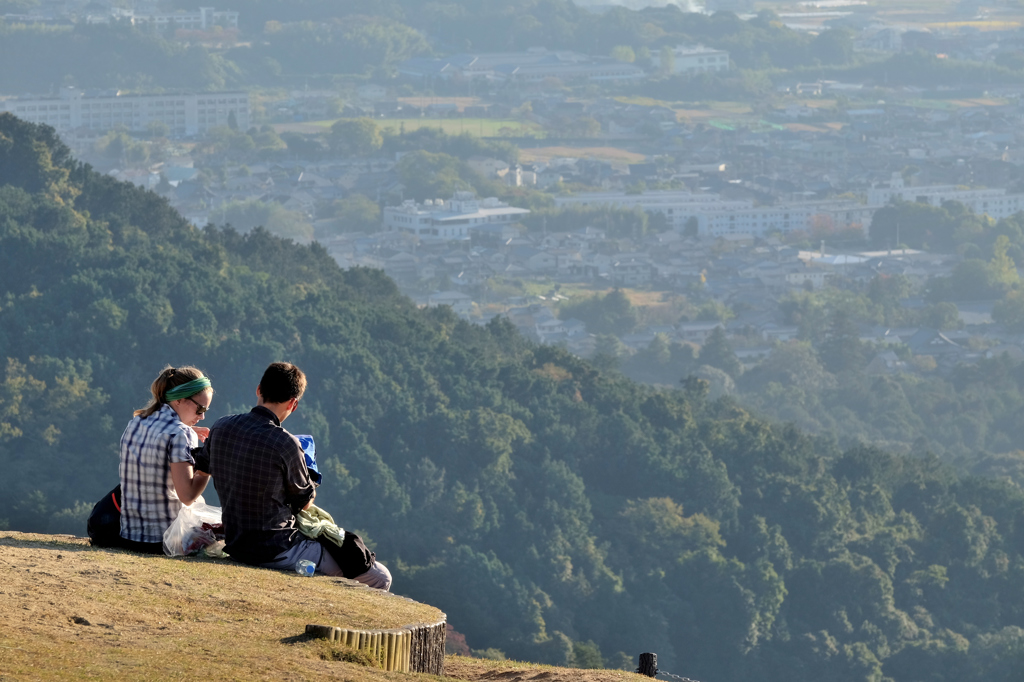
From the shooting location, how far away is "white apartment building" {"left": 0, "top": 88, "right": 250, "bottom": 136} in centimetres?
9588

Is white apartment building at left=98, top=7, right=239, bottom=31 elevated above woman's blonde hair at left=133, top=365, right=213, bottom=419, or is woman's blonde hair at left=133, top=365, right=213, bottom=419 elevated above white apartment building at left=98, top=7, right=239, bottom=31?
white apartment building at left=98, top=7, right=239, bottom=31

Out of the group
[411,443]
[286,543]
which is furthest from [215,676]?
[411,443]

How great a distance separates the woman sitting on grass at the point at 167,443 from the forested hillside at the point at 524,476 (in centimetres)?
1829

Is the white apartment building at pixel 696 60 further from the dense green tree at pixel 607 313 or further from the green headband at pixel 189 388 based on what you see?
the green headband at pixel 189 388

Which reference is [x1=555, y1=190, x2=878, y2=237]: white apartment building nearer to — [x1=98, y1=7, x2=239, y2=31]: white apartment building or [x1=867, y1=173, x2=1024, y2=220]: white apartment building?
[x1=867, y1=173, x2=1024, y2=220]: white apartment building

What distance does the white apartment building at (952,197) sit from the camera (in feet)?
281

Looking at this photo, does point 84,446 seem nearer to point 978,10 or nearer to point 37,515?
point 37,515

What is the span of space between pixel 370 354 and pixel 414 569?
9254 mm

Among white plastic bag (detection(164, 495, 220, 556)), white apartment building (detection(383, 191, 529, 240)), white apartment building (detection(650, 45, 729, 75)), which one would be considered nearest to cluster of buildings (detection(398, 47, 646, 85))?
white apartment building (detection(650, 45, 729, 75))

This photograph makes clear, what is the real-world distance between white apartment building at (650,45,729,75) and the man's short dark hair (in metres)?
119

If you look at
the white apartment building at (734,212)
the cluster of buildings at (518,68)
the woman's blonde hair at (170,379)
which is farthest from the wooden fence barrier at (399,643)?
the cluster of buildings at (518,68)

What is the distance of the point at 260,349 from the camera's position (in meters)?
33.5

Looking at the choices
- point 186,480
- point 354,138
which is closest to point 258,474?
point 186,480

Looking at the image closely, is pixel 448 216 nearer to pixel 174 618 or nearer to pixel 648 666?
pixel 648 666
